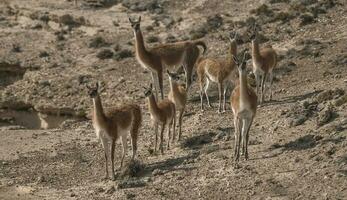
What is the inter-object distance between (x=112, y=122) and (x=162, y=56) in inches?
208

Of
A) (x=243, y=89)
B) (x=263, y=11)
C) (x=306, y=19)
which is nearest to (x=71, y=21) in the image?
(x=263, y=11)

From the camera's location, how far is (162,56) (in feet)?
68.5

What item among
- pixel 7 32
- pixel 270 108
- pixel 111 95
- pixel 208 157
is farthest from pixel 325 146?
pixel 7 32

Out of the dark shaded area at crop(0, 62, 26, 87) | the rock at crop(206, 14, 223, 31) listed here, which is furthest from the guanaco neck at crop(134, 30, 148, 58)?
the rock at crop(206, 14, 223, 31)

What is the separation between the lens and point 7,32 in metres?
30.7

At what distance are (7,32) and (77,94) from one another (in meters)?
7.62

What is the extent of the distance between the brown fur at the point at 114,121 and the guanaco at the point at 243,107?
2.23 meters

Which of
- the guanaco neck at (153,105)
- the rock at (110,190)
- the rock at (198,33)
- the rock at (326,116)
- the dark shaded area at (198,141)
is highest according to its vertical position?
the rock at (198,33)

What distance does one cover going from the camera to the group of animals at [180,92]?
1566cm

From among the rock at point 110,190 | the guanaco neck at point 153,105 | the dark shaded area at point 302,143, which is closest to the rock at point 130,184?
A: the rock at point 110,190

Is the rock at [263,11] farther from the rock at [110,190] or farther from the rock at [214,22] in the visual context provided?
the rock at [110,190]

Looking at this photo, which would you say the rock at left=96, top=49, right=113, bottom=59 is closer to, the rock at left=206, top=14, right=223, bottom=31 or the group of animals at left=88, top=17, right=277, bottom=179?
the rock at left=206, top=14, right=223, bottom=31

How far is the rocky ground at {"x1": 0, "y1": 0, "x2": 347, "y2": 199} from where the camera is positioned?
1535 centimetres

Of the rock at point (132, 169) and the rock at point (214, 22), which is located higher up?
the rock at point (214, 22)
